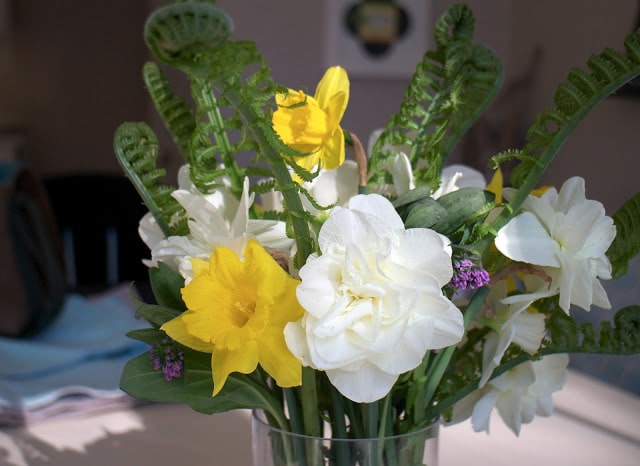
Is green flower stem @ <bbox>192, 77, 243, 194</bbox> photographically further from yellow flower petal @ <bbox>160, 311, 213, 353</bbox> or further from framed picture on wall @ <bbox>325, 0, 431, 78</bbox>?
framed picture on wall @ <bbox>325, 0, 431, 78</bbox>

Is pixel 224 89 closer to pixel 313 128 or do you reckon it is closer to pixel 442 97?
pixel 313 128

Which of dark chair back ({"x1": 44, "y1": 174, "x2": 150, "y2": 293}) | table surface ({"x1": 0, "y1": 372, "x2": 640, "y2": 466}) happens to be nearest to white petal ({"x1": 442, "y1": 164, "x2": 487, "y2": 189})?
table surface ({"x1": 0, "y1": 372, "x2": 640, "y2": 466})

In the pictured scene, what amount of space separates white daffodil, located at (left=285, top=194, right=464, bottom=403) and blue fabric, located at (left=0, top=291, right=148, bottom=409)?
2.05 feet

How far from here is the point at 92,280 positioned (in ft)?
6.98

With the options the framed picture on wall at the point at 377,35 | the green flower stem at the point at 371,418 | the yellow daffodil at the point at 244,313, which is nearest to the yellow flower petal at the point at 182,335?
the yellow daffodil at the point at 244,313

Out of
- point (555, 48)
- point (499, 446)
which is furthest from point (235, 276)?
point (555, 48)

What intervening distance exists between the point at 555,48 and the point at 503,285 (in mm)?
2247

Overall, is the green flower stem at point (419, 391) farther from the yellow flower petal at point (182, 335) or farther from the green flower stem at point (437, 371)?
the yellow flower petal at point (182, 335)

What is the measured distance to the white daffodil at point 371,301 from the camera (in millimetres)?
405

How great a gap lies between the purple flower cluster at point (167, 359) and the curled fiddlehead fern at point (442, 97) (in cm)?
19

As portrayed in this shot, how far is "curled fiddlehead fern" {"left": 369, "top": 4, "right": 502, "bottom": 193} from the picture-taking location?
0.54 m

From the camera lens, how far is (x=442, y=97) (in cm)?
56

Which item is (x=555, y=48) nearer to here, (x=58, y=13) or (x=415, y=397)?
(x=415, y=397)

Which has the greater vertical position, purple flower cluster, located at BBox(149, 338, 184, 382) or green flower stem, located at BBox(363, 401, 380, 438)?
purple flower cluster, located at BBox(149, 338, 184, 382)
